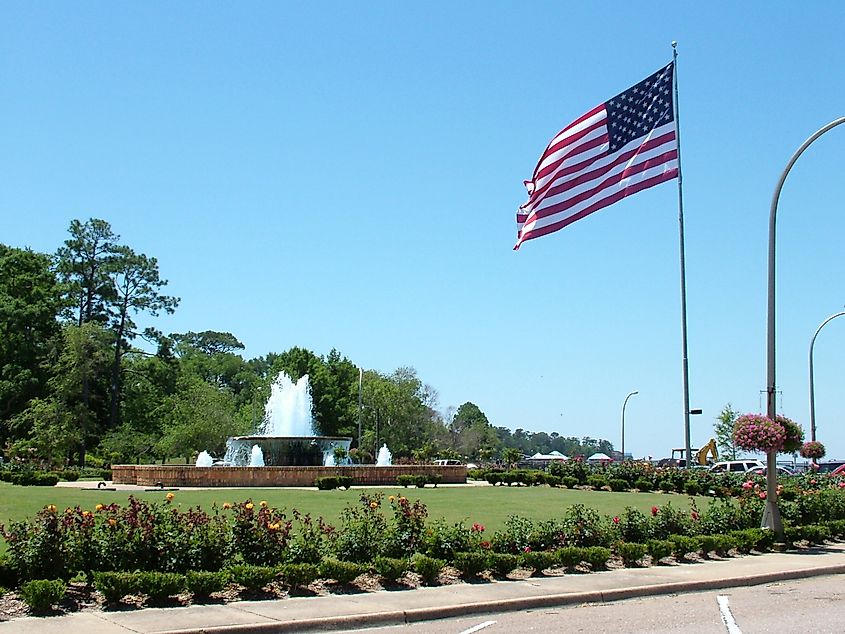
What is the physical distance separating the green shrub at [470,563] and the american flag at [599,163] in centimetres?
1023

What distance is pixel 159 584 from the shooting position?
11.1 metres

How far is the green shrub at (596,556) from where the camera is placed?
15.0m

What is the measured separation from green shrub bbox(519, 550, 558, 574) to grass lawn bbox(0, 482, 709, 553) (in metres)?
4.73

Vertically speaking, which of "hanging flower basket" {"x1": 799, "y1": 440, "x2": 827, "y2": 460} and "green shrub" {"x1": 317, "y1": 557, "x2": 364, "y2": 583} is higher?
"hanging flower basket" {"x1": 799, "y1": 440, "x2": 827, "y2": 460}

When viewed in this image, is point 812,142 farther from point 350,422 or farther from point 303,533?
point 350,422

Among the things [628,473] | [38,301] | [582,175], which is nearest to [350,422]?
[38,301]

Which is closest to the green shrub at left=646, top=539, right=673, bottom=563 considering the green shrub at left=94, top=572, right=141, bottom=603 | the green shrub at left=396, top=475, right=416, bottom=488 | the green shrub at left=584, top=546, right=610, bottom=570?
the green shrub at left=584, top=546, right=610, bottom=570

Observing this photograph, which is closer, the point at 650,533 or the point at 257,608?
the point at 257,608

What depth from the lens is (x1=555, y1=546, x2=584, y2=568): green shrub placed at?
14750 mm

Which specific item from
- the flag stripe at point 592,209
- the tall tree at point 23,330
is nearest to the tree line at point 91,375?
the tall tree at point 23,330

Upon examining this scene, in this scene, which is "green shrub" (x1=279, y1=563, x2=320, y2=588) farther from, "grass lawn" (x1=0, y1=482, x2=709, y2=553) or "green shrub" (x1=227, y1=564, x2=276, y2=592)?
"grass lawn" (x1=0, y1=482, x2=709, y2=553)

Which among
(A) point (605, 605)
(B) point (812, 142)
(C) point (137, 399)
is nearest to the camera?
(A) point (605, 605)

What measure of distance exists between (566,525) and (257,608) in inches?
245

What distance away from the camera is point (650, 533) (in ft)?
55.0
